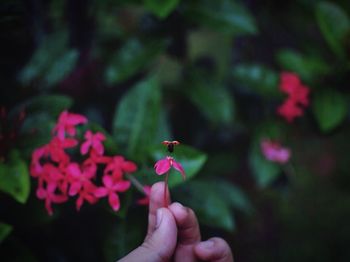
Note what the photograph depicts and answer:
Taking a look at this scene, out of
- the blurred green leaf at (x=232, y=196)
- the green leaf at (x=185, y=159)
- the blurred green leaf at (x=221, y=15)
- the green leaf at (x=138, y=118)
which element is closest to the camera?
the green leaf at (x=185, y=159)

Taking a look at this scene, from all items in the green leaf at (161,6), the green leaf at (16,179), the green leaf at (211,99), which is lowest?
the green leaf at (16,179)

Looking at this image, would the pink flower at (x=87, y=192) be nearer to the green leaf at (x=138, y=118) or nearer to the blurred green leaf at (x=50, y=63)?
the green leaf at (x=138, y=118)

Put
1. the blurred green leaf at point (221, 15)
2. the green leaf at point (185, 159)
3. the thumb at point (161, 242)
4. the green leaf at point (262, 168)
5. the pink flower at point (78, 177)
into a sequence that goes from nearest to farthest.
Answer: the thumb at point (161, 242) < the pink flower at point (78, 177) < the green leaf at point (185, 159) < the blurred green leaf at point (221, 15) < the green leaf at point (262, 168)

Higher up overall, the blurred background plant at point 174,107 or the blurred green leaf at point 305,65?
the blurred green leaf at point 305,65

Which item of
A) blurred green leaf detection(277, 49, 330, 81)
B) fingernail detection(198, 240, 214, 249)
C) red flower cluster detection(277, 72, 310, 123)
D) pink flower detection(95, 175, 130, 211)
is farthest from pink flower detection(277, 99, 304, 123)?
fingernail detection(198, 240, 214, 249)

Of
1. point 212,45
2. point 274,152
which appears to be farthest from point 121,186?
point 212,45

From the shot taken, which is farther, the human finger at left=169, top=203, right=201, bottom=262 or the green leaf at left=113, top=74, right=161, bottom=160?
the green leaf at left=113, top=74, right=161, bottom=160

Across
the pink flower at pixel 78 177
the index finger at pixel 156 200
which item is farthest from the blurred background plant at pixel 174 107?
the index finger at pixel 156 200

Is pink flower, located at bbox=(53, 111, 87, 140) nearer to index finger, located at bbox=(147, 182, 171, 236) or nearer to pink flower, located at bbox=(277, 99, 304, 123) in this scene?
index finger, located at bbox=(147, 182, 171, 236)

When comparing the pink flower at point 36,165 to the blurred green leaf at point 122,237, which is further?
the blurred green leaf at point 122,237
